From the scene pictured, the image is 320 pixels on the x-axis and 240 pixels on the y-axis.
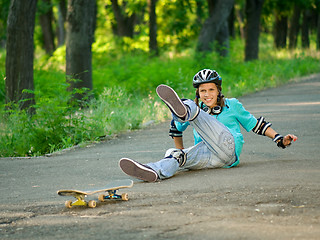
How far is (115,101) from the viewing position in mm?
13258

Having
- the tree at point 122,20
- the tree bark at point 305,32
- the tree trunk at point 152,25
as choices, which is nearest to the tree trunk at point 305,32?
the tree bark at point 305,32

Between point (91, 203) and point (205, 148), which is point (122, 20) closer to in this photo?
point (205, 148)

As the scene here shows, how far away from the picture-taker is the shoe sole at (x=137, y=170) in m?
6.39

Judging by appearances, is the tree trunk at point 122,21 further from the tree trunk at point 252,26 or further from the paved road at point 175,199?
the paved road at point 175,199

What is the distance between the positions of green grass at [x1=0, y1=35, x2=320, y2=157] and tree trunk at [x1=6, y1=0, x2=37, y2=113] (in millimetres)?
691

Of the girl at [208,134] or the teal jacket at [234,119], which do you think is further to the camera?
the teal jacket at [234,119]

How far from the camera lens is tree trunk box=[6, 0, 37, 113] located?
13836 mm

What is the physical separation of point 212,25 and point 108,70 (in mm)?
4524

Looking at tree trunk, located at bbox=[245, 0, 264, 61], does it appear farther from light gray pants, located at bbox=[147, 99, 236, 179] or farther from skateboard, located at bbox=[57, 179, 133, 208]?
skateboard, located at bbox=[57, 179, 133, 208]

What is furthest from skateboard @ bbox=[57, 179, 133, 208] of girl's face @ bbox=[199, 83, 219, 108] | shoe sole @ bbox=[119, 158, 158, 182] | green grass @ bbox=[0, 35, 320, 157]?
green grass @ bbox=[0, 35, 320, 157]

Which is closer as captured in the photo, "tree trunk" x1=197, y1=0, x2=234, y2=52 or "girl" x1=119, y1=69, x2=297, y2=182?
"girl" x1=119, y1=69, x2=297, y2=182

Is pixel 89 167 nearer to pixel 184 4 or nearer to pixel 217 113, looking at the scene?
pixel 217 113

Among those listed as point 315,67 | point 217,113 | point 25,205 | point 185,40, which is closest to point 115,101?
point 217,113

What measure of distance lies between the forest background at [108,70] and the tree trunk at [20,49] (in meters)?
0.02
